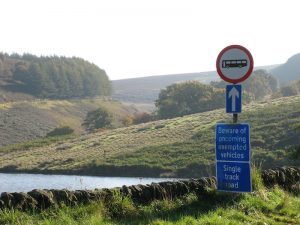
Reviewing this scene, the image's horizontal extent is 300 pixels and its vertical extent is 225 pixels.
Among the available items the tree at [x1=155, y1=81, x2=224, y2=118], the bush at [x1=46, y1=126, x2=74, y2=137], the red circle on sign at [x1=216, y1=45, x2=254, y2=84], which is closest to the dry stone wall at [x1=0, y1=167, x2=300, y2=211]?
the red circle on sign at [x1=216, y1=45, x2=254, y2=84]

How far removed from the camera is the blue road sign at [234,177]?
12.2m

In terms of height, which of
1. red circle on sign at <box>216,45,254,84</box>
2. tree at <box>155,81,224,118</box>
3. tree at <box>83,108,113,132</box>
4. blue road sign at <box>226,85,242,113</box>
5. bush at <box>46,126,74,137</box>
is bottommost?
bush at <box>46,126,74,137</box>

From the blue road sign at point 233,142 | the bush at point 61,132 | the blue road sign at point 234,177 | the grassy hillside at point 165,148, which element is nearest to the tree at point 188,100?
the bush at point 61,132

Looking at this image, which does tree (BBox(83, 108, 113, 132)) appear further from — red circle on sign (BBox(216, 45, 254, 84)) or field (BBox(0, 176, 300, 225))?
field (BBox(0, 176, 300, 225))

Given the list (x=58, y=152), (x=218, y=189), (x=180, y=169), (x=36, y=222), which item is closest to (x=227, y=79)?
(x=218, y=189)

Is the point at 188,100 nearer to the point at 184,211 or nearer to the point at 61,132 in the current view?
the point at 61,132

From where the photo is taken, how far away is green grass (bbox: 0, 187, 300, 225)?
31.9ft

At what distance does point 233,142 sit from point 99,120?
14760cm

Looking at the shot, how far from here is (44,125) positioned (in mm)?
184125

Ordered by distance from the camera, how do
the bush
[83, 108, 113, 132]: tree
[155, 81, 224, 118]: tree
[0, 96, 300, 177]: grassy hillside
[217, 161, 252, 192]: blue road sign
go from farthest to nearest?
[83, 108, 113, 132]: tree
the bush
[155, 81, 224, 118]: tree
[0, 96, 300, 177]: grassy hillside
[217, 161, 252, 192]: blue road sign

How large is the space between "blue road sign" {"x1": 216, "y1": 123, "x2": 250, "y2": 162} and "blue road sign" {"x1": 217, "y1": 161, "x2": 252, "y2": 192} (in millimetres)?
133

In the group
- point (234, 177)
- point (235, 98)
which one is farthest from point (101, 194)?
point (235, 98)

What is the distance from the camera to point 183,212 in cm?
1103

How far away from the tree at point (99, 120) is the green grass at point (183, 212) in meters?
143
